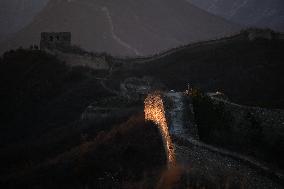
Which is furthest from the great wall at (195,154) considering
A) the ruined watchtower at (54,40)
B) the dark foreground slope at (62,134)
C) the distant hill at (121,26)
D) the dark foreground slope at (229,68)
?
the distant hill at (121,26)

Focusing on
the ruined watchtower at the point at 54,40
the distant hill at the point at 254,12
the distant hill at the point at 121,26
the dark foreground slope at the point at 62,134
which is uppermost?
the distant hill at the point at 254,12

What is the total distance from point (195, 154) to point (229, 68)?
4214 centimetres

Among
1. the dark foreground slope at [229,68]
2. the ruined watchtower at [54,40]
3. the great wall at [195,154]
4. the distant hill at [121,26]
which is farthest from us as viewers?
the distant hill at [121,26]

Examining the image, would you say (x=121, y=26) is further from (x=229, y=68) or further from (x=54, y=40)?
(x=229, y=68)

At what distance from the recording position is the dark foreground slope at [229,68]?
4950 cm

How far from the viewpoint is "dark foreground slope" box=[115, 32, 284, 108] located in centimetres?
4950

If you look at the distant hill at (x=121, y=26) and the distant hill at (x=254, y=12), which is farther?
the distant hill at (x=254, y=12)

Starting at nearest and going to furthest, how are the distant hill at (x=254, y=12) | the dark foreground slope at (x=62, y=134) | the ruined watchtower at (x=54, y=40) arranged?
the dark foreground slope at (x=62, y=134) → the ruined watchtower at (x=54, y=40) → the distant hill at (x=254, y=12)

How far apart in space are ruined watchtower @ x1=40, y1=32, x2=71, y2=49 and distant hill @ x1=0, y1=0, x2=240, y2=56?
43913 millimetres

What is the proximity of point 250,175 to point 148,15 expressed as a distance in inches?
4991

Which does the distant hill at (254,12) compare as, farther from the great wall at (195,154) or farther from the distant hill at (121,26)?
the great wall at (195,154)

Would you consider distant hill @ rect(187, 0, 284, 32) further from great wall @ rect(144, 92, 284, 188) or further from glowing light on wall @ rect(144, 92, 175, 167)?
great wall @ rect(144, 92, 284, 188)

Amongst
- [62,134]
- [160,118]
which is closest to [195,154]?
[160,118]

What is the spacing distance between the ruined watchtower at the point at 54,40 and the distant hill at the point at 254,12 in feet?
301
